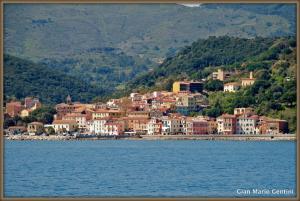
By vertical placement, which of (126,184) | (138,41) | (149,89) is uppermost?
(138,41)

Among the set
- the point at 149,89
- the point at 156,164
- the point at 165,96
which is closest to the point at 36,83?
the point at 149,89

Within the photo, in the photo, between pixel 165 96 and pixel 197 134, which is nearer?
pixel 197 134

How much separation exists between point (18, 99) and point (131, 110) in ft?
57.1

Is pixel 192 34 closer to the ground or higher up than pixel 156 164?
higher up

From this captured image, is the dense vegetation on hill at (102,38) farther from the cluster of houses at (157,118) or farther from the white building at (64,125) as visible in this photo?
the white building at (64,125)

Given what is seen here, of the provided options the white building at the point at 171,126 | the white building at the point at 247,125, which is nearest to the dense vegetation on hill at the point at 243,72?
the white building at the point at 247,125

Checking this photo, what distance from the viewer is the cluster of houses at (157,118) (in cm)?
6806

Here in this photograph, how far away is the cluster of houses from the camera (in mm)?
68062

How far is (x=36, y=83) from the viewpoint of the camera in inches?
3976

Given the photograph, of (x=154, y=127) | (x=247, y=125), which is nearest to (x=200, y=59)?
(x=154, y=127)

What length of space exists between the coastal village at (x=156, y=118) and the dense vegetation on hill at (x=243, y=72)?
1099mm

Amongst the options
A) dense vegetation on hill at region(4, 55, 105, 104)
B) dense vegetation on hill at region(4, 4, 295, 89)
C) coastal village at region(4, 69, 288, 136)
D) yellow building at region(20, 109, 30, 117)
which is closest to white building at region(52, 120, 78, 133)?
coastal village at region(4, 69, 288, 136)

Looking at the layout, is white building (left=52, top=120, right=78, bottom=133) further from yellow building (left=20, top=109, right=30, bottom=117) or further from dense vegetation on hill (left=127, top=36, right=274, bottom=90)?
Result: dense vegetation on hill (left=127, top=36, right=274, bottom=90)

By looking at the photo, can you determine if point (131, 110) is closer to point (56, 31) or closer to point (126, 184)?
point (126, 184)
